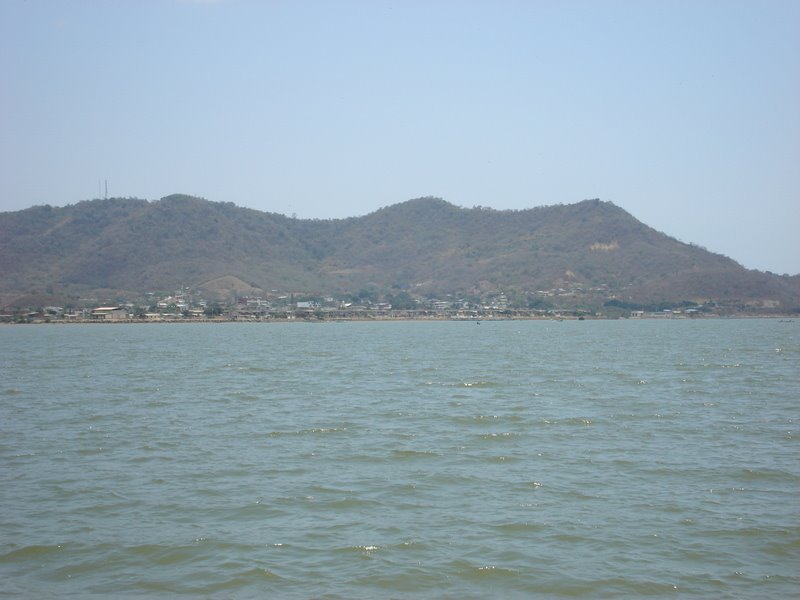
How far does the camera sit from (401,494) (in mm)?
15578

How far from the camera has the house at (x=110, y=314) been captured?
493 feet

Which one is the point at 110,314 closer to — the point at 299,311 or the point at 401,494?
the point at 299,311

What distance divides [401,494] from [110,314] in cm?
14604

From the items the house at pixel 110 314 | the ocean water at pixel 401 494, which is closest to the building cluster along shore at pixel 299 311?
the house at pixel 110 314

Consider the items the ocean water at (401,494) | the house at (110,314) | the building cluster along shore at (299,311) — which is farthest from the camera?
the building cluster along shore at (299,311)

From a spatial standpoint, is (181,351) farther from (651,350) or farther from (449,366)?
(651,350)

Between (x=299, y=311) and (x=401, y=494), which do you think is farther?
(x=299, y=311)

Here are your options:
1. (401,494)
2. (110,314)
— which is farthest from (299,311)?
(401,494)

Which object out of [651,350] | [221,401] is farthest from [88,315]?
[221,401]

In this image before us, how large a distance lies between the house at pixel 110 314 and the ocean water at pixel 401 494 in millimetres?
123527

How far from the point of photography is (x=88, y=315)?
151375mm

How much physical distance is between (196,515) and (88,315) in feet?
482

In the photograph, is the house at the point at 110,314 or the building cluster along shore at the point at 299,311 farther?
the building cluster along shore at the point at 299,311

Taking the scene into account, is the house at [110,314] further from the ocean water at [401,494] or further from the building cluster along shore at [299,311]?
the ocean water at [401,494]
